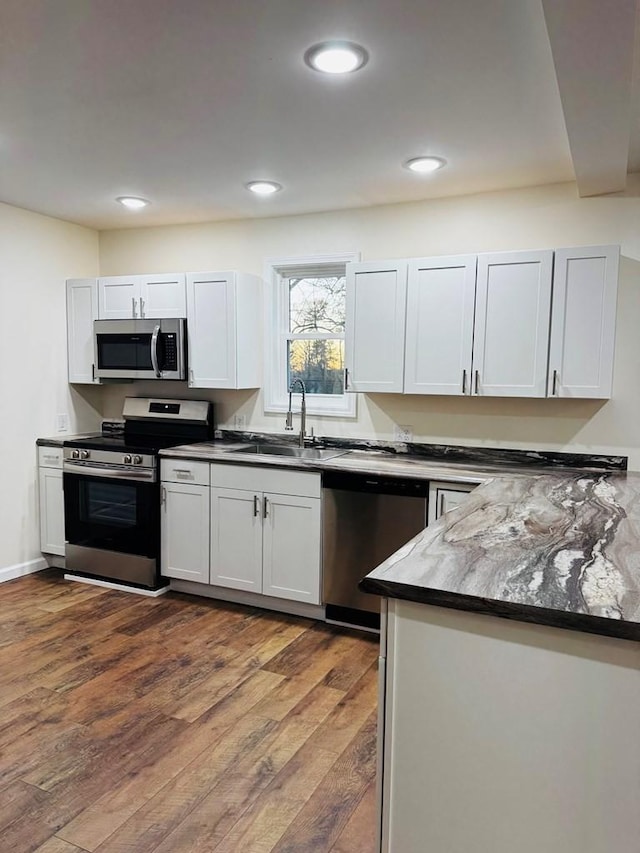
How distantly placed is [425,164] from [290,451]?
199 cm

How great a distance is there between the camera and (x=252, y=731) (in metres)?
2.46

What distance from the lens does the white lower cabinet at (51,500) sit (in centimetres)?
430

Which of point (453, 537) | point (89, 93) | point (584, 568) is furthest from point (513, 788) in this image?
point (89, 93)

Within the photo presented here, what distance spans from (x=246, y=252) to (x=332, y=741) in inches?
124

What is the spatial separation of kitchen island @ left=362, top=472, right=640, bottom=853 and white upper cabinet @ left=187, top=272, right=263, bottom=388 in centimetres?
281

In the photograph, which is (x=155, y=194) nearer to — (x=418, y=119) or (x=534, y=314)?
(x=418, y=119)

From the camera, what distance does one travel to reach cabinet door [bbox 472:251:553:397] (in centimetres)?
313

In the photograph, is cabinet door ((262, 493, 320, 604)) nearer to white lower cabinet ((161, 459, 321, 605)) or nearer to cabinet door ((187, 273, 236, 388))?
white lower cabinet ((161, 459, 321, 605))

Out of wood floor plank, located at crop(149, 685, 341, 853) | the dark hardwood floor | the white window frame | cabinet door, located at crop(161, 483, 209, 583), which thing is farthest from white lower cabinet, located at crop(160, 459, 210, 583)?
wood floor plank, located at crop(149, 685, 341, 853)

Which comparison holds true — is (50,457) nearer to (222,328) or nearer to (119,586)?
(119,586)

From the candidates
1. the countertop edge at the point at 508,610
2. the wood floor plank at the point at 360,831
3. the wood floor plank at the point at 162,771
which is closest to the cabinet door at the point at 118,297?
the wood floor plank at the point at 162,771

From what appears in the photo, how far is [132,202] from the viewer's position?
12.8 feet

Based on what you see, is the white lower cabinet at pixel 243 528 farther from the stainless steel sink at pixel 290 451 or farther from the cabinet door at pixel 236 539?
the stainless steel sink at pixel 290 451

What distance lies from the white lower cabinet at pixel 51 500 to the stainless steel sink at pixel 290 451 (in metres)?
1.35
